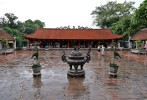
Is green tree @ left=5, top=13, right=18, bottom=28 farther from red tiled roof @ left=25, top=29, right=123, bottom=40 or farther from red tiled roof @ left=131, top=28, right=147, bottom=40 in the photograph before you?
red tiled roof @ left=131, top=28, right=147, bottom=40

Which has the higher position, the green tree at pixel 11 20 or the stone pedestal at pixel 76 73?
the green tree at pixel 11 20

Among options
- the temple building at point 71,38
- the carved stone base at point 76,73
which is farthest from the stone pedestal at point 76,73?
the temple building at point 71,38

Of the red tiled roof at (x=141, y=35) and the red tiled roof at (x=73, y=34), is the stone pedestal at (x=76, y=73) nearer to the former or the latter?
the red tiled roof at (x=141, y=35)

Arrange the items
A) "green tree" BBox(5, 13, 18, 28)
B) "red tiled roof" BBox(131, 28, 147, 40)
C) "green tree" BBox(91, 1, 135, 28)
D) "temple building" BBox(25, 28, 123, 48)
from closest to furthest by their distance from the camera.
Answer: "red tiled roof" BBox(131, 28, 147, 40)
"temple building" BBox(25, 28, 123, 48)
"green tree" BBox(91, 1, 135, 28)
"green tree" BBox(5, 13, 18, 28)

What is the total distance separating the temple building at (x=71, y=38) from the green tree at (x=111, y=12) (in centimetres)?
976

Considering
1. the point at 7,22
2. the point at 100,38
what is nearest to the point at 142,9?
the point at 100,38

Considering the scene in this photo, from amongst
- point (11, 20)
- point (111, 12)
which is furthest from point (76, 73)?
point (11, 20)

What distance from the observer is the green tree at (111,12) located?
5275 cm

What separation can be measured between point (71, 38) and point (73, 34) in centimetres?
213

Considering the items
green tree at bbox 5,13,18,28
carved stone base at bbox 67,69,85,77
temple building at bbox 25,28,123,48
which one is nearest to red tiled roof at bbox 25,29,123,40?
temple building at bbox 25,28,123,48

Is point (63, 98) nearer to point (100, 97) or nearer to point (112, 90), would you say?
point (100, 97)

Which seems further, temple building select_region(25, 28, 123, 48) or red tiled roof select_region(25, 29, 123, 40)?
red tiled roof select_region(25, 29, 123, 40)

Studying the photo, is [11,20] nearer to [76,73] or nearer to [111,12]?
[111,12]

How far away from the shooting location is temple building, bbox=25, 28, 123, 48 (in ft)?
138
